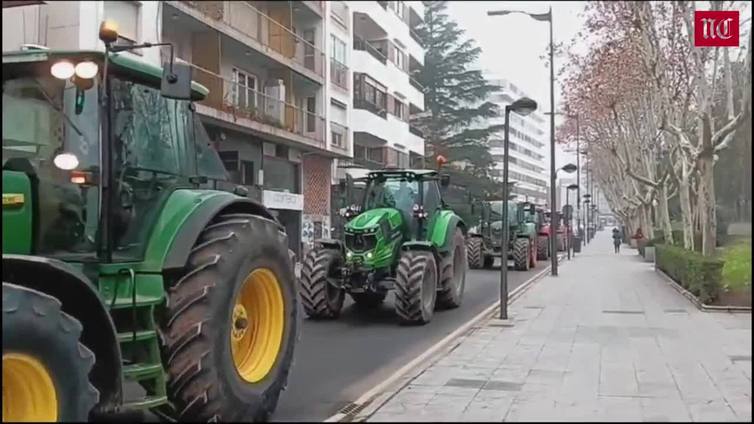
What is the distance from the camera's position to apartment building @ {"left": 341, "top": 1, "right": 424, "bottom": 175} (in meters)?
24.9

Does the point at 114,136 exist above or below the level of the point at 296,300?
above

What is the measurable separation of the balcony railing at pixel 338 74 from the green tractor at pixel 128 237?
24.8 m

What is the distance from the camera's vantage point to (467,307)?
604 inches

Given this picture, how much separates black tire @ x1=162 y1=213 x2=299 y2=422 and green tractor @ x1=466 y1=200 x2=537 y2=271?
1830cm

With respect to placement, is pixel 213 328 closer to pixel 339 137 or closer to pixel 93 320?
pixel 93 320

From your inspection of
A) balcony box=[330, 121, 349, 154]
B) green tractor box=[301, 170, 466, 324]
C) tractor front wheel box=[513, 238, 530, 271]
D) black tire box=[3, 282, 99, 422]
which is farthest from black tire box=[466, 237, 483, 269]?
black tire box=[3, 282, 99, 422]

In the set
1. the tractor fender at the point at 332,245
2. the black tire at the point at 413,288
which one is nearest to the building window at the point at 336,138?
the tractor fender at the point at 332,245

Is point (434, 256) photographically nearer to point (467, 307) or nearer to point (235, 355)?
point (467, 307)

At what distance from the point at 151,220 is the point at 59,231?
26.7 inches

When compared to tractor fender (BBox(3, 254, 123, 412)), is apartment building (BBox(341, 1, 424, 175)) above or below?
above

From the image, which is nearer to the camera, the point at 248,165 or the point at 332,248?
the point at 332,248

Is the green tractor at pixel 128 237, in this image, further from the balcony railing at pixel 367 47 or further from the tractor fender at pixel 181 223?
the balcony railing at pixel 367 47

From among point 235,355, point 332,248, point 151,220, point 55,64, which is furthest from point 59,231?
point 332,248

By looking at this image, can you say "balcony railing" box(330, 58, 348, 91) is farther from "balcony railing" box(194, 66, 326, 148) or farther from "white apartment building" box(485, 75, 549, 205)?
"white apartment building" box(485, 75, 549, 205)
